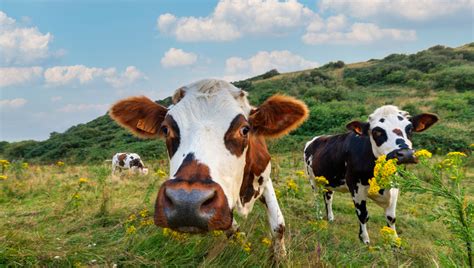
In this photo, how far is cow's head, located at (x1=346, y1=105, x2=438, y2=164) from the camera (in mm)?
5152

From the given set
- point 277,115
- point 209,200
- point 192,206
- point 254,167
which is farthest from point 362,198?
point 192,206

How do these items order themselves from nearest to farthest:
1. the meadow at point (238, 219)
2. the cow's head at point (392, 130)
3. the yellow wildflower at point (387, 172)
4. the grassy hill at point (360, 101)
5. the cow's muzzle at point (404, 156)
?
1. the yellow wildflower at point (387, 172)
2. the meadow at point (238, 219)
3. the cow's muzzle at point (404, 156)
4. the cow's head at point (392, 130)
5. the grassy hill at point (360, 101)

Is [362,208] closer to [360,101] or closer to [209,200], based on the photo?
[209,200]

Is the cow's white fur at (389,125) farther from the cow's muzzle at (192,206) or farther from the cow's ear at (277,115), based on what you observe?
the cow's muzzle at (192,206)

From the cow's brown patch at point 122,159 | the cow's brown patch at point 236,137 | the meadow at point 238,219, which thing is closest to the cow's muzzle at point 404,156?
the meadow at point 238,219

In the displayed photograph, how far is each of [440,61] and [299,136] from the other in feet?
77.3

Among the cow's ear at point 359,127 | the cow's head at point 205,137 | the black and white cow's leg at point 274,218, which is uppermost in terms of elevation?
the cow's head at point 205,137

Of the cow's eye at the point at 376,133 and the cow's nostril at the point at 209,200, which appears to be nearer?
the cow's nostril at the point at 209,200

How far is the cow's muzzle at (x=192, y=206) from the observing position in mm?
2348

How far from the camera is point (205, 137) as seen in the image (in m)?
2.83

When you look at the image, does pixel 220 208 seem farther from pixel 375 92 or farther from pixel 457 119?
pixel 375 92

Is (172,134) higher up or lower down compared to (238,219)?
higher up

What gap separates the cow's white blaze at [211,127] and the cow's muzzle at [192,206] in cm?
19

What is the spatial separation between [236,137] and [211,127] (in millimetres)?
231
